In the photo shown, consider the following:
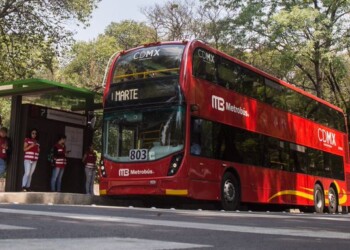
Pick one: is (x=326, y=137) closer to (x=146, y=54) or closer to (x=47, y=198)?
(x=146, y=54)

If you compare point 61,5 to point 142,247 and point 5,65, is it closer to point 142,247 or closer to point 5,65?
point 5,65

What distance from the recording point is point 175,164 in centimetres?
1086

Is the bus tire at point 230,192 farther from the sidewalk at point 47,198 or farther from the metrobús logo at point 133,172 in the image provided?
the sidewalk at point 47,198

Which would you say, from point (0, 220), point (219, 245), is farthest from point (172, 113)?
point (219, 245)

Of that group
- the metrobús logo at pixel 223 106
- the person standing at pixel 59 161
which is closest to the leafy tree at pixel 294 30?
the metrobús logo at pixel 223 106

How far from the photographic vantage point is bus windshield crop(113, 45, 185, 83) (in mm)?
11547

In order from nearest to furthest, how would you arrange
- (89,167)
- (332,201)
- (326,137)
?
1. (89,167)
2. (332,201)
3. (326,137)

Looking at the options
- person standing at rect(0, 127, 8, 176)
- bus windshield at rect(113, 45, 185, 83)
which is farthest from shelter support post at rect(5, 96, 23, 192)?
bus windshield at rect(113, 45, 185, 83)

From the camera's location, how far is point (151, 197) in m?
11.5

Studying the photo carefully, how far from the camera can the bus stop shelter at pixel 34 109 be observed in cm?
1283

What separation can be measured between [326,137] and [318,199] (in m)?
2.39

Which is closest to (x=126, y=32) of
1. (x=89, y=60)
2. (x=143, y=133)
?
(x=89, y=60)

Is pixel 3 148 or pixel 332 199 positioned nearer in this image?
pixel 3 148

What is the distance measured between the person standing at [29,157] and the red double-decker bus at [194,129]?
6.15 ft
